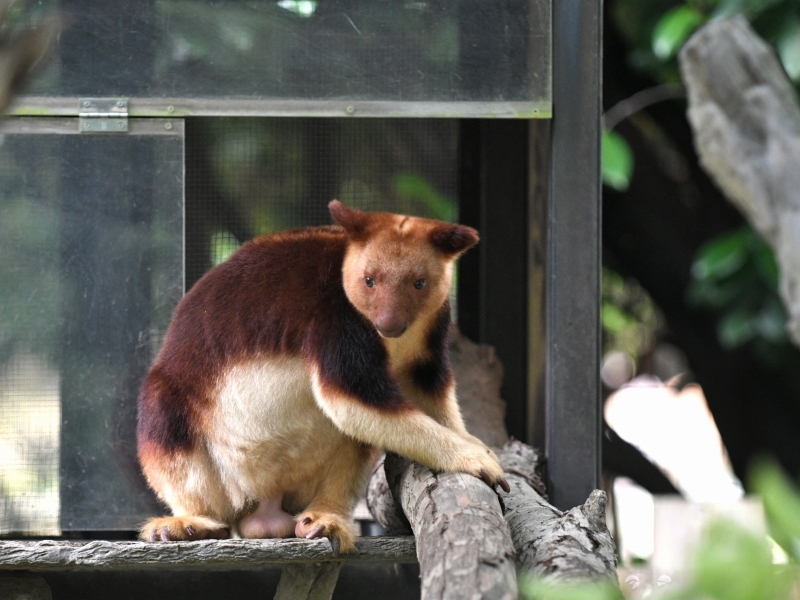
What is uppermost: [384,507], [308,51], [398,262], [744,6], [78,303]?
[744,6]

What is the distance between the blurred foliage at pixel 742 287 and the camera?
5023 mm

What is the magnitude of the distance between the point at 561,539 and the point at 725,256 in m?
2.65

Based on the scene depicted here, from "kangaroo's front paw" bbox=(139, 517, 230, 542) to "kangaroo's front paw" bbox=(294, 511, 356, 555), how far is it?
1.01ft

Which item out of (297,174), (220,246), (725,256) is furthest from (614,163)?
(220,246)

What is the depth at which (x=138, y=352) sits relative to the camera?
412cm

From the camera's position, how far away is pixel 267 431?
11.8ft

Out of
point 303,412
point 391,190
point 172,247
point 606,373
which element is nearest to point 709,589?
point 303,412

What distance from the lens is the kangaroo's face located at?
3.43m

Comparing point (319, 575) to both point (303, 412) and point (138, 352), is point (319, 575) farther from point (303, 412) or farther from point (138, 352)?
point (138, 352)

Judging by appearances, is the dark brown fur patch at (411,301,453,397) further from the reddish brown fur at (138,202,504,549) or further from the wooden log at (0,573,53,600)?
the wooden log at (0,573,53,600)

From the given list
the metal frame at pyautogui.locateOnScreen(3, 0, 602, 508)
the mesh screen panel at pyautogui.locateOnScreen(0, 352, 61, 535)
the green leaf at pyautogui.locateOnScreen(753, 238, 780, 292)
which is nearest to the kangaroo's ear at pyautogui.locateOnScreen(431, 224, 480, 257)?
the metal frame at pyautogui.locateOnScreen(3, 0, 602, 508)

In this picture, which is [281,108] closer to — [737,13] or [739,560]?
[737,13]

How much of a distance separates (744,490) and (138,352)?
434cm

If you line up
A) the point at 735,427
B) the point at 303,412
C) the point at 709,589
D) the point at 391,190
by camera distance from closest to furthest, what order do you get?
the point at 709,589 < the point at 303,412 < the point at 391,190 < the point at 735,427
